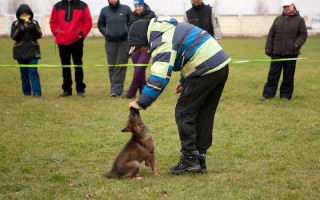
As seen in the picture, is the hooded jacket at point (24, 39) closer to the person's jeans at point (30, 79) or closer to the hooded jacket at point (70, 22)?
the person's jeans at point (30, 79)

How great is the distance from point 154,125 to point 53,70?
9.69m

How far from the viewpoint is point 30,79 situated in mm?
11586

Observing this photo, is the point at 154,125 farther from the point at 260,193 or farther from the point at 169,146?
the point at 260,193

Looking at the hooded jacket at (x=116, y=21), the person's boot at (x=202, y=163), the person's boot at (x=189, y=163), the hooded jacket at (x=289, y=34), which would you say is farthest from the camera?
the hooded jacket at (x=116, y=21)

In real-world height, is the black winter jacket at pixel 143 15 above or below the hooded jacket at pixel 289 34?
above

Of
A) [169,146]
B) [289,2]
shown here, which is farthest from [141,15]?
[169,146]

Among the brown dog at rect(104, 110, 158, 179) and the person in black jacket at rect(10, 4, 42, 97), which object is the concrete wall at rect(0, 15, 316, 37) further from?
the brown dog at rect(104, 110, 158, 179)

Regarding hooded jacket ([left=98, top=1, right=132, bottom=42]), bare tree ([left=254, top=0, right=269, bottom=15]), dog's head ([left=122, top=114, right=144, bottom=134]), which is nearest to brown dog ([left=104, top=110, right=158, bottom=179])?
dog's head ([left=122, top=114, right=144, bottom=134])

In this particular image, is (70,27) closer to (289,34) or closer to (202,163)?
(289,34)

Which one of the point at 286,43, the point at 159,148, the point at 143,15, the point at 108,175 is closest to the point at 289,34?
the point at 286,43

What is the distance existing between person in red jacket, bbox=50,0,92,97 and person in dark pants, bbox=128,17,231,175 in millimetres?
6102

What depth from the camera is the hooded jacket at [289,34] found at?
34.3ft

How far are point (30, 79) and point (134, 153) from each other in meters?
6.70

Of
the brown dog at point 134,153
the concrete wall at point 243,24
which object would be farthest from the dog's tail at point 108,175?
the concrete wall at point 243,24
